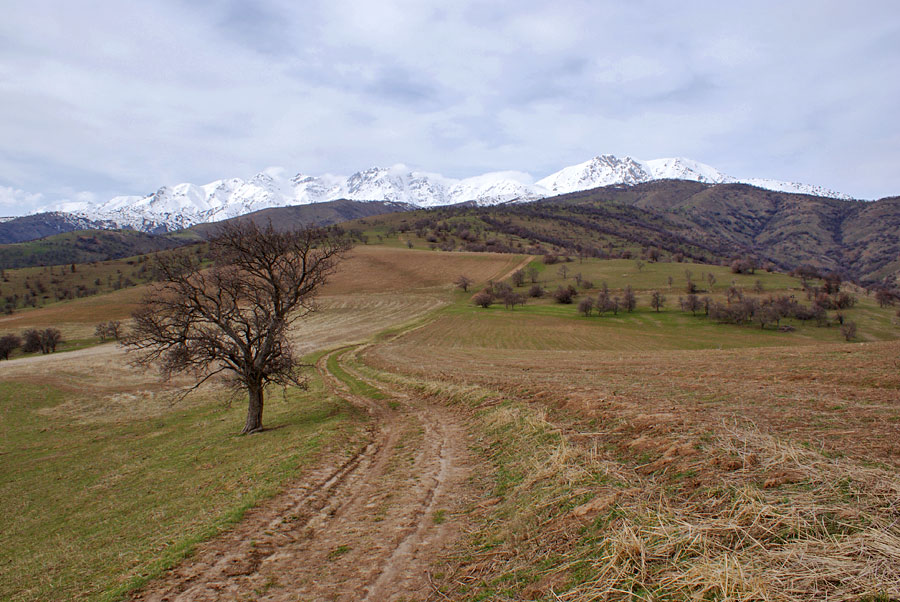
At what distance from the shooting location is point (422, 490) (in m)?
10.8

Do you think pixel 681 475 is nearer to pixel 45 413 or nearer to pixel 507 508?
pixel 507 508

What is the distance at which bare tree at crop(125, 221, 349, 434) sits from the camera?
19.7 metres

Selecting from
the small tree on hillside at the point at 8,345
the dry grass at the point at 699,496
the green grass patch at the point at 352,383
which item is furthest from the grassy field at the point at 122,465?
the small tree on hillside at the point at 8,345

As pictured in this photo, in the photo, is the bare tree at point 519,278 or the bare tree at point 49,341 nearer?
the bare tree at point 49,341

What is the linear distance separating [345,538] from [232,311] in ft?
51.0

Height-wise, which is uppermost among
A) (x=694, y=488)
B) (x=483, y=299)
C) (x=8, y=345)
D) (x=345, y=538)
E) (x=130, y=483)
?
(x=483, y=299)

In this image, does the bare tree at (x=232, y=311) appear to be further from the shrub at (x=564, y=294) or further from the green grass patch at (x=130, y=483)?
the shrub at (x=564, y=294)

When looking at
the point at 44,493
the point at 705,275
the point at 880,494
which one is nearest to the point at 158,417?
the point at 44,493

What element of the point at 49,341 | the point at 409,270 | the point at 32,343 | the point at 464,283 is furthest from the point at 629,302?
the point at 32,343

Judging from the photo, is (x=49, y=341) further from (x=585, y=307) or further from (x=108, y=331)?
(x=585, y=307)

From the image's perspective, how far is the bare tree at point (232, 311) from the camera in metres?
19.7

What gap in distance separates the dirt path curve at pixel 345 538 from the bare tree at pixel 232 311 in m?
10.0

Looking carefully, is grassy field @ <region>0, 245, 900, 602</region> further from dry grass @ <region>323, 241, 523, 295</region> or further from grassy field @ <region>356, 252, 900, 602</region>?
dry grass @ <region>323, 241, 523, 295</region>

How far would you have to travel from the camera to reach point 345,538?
8.77 meters
